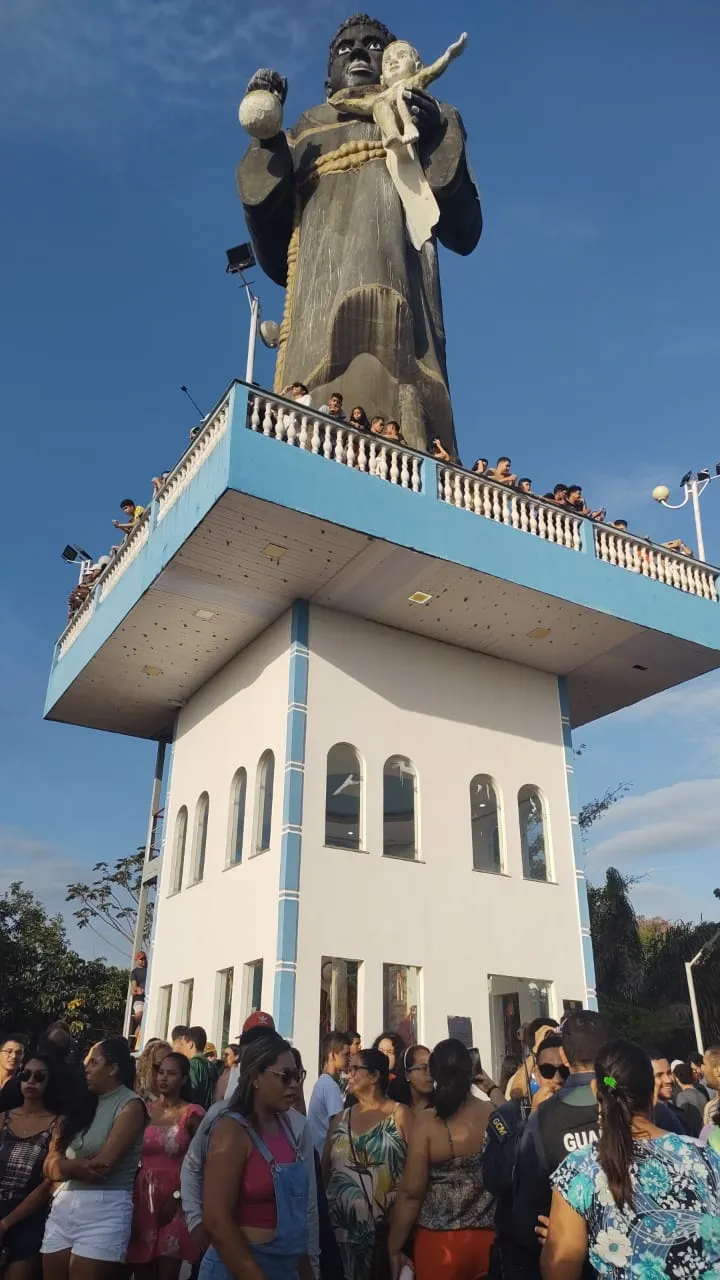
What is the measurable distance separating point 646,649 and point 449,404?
511 centimetres

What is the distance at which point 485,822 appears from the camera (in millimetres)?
14602

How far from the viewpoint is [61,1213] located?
4.69m

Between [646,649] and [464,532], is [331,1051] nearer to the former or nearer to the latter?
[464,532]

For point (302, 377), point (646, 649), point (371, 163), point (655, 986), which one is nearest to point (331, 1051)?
point (646, 649)

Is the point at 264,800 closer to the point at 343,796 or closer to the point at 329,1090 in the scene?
the point at 343,796

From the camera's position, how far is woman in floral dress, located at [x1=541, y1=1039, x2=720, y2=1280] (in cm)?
284

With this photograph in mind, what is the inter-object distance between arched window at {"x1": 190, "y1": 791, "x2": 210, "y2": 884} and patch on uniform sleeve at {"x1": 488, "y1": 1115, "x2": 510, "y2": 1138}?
1116 cm

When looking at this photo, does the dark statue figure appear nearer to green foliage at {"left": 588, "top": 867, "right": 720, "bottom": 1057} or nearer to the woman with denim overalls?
the woman with denim overalls

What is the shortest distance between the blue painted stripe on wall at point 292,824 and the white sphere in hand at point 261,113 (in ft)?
27.6

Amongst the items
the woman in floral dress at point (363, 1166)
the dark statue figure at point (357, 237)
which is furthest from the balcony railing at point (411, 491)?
the woman in floral dress at point (363, 1166)

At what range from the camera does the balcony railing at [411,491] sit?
12.3 metres

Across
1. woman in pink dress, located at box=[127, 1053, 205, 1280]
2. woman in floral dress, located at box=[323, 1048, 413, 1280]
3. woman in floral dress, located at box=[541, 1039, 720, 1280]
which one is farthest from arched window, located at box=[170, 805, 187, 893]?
woman in floral dress, located at box=[541, 1039, 720, 1280]

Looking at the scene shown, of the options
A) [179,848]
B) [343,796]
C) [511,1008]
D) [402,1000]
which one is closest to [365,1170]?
[402,1000]

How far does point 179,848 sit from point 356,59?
49.8 feet
